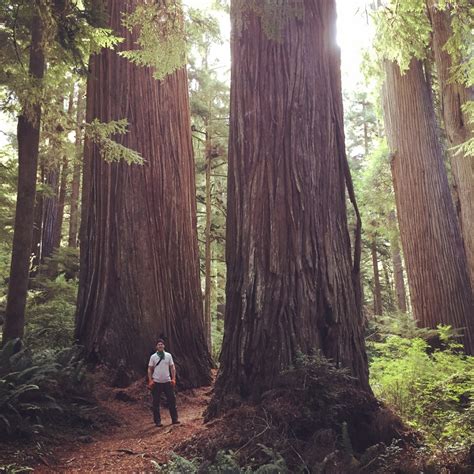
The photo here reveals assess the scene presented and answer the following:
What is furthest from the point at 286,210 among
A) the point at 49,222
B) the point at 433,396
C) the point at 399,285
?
the point at 399,285

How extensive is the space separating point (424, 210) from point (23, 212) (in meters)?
7.45

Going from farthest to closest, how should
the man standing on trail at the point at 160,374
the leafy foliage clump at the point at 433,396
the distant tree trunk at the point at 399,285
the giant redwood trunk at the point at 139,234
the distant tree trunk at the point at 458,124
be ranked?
1. the distant tree trunk at the point at 399,285
2. the distant tree trunk at the point at 458,124
3. the giant redwood trunk at the point at 139,234
4. the man standing on trail at the point at 160,374
5. the leafy foliage clump at the point at 433,396

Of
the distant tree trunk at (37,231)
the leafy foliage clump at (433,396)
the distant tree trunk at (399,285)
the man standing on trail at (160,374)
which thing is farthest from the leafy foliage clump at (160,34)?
the distant tree trunk at (399,285)

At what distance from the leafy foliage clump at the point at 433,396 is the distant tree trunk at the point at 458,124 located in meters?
3.23

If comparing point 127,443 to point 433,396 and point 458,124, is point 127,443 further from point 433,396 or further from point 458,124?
point 458,124

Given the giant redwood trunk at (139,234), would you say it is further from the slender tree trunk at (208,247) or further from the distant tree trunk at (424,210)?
the distant tree trunk at (424,210)

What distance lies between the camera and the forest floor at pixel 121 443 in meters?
4.42

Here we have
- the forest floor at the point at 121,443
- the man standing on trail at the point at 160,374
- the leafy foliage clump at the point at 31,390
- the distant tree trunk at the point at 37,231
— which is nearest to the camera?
the forest floor at the point at 121,443

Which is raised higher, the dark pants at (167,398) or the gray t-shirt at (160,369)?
the gray t-shirt at (160,369)

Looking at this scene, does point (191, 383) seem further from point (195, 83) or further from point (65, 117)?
point (195, 83)

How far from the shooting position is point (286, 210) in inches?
189

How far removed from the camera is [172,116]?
9.35 meters

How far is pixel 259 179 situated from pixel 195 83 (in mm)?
10669

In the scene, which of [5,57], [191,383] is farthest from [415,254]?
[5,57]
